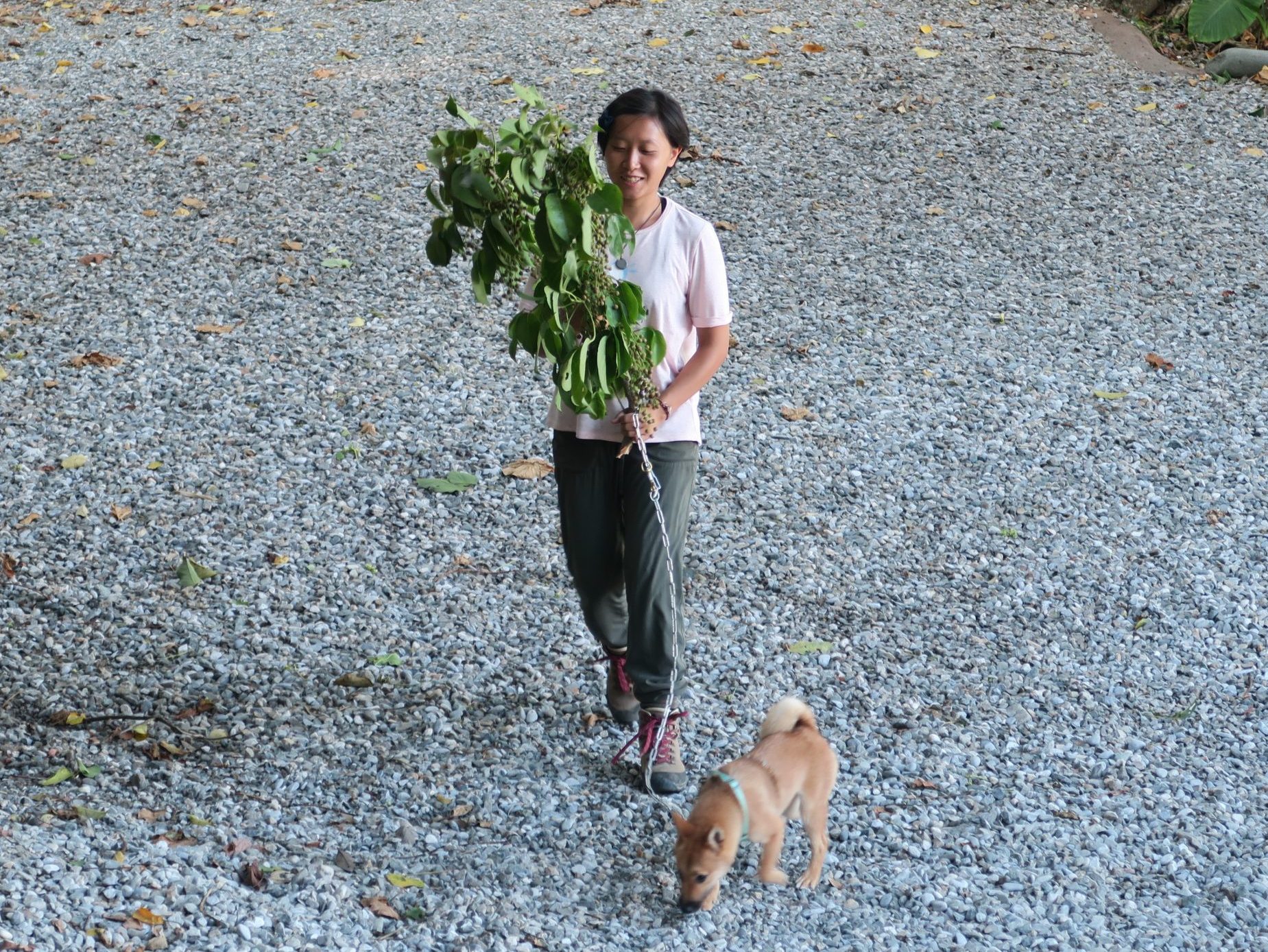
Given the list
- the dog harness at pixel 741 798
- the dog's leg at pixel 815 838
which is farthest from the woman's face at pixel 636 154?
the dog's leg at pixel 815 838

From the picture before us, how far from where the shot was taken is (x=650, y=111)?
3303mm

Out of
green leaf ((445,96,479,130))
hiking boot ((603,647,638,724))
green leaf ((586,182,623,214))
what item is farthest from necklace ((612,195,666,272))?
hiking boot ((603,647,638,724))

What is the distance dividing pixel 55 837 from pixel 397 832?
2.86ft

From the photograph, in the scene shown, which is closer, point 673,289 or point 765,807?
point 765,807

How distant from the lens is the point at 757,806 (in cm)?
319

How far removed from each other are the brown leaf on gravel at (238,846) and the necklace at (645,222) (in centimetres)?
182

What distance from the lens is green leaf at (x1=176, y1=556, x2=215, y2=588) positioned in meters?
4.74

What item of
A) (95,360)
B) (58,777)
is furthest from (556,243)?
(95,360)

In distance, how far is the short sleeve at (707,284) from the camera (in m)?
3.40

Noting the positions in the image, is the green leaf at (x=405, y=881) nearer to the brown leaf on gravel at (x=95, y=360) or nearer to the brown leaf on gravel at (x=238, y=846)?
the brown leaf on gravel at (x=238, y=846)

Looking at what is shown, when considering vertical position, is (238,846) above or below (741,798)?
below

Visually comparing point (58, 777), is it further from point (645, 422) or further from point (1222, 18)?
point (1222, 18)

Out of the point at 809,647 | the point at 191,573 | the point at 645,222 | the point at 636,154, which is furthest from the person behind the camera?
the point at 191,573

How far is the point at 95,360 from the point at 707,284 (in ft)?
13.2
